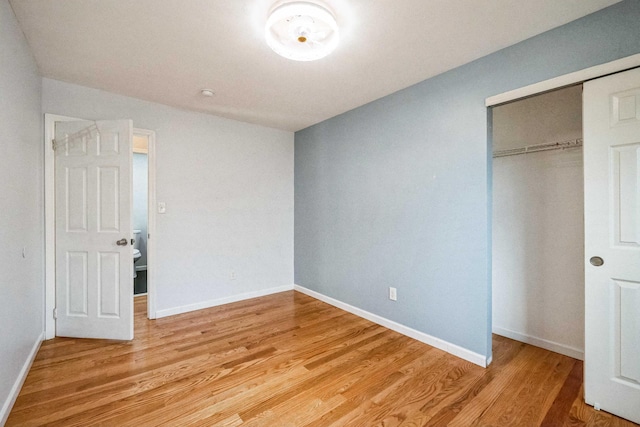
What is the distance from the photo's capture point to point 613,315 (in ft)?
5.57

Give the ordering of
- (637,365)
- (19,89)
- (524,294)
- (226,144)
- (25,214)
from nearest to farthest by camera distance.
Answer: (637,365)
(19,89)
(25,214)
(524,294)
(226,144)

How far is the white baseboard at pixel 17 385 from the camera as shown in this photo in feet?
5.38

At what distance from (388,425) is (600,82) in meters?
2.42

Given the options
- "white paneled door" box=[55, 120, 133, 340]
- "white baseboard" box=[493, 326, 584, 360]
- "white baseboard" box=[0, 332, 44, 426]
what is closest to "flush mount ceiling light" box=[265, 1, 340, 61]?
"white paneled door" box=[55, 120, 133, 340]

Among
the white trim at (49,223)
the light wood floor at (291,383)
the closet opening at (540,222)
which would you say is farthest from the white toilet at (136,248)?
the closet opening at (540,222)

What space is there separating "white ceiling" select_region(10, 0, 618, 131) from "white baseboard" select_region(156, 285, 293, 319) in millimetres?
2422

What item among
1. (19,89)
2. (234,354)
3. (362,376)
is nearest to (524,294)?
(362,376)

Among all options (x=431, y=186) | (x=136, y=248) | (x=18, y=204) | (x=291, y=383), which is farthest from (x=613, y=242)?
(x=136, y=248)

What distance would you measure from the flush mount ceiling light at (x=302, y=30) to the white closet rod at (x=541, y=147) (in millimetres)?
2025

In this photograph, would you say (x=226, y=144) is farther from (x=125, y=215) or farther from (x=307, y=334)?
(x=307, y=334)

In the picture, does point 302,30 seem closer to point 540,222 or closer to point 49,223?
point 540,222

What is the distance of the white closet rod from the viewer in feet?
7.74

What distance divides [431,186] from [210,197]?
2647mm

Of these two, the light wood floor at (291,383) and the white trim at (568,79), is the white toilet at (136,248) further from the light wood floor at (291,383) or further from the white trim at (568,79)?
the white trim at (568,79)
